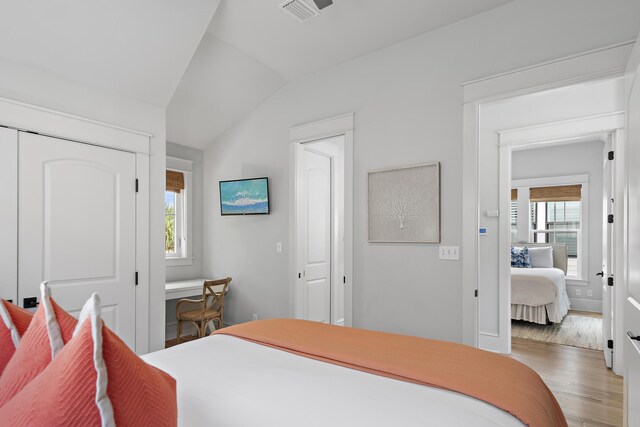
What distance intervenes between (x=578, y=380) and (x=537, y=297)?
1920 mm

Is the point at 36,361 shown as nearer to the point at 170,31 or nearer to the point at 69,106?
the point at 69,106

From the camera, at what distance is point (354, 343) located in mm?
1831

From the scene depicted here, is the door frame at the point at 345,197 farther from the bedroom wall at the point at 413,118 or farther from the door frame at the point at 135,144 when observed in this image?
the door frame at the point at 135,144

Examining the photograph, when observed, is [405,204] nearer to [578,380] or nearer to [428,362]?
[428,362]

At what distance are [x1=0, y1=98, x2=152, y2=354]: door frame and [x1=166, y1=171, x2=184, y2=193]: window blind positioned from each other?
156cm

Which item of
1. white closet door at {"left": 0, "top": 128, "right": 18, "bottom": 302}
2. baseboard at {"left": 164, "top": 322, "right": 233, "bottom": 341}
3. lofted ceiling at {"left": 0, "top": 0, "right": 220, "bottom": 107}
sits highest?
lofted ceiling at {"left": 0, "top": 0, "right": 220, "bottom": 107}

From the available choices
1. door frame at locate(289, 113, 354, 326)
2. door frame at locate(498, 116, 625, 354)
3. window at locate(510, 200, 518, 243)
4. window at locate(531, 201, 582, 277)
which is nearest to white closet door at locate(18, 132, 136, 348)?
door frame at locate(289, 113, 354, 326)

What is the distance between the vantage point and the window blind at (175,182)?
14.3ft

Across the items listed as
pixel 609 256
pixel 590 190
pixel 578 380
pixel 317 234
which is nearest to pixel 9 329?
pixel 317 234

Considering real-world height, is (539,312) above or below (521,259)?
below

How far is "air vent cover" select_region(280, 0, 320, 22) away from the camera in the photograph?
265 centimetres

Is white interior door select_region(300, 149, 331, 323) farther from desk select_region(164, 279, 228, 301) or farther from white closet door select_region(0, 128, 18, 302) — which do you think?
white closet door select_region(0, 128, 18, 302)

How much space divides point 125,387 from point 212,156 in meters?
4.17

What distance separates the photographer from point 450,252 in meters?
2.76
